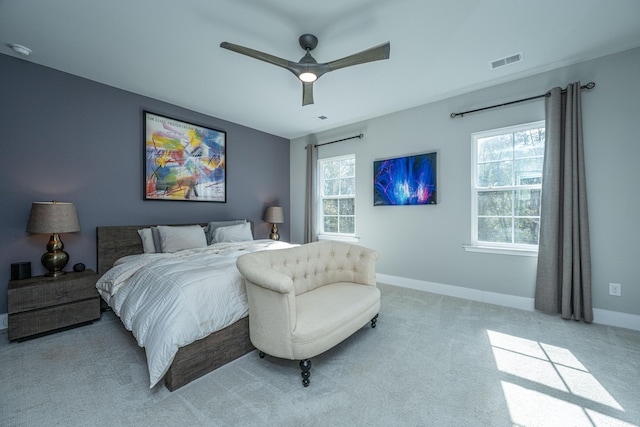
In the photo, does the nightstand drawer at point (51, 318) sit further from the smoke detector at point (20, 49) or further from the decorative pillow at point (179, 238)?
the smoke detector at point (20, 49)

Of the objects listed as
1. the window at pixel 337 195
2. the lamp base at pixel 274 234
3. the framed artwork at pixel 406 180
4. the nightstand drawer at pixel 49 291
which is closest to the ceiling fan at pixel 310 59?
the framed artwork at pixel 406 180

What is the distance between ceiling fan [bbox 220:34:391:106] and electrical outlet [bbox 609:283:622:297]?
3163 mm

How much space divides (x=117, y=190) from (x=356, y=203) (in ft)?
11.3

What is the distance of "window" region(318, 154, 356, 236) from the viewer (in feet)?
15.4

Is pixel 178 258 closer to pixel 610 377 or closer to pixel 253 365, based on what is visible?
pixel 253 365

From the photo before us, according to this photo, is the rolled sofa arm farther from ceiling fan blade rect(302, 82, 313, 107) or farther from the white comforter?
ceiling fan blade rect(302, 82, 313, 107)

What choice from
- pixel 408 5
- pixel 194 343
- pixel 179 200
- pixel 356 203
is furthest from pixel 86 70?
pixel 356 203

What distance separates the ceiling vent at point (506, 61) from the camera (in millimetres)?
2661

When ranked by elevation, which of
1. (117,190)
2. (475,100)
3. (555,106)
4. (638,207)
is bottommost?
(638,207)

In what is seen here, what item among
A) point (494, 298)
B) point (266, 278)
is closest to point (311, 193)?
point (494, 298)

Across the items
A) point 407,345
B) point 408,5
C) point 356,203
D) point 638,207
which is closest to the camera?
point 408,5

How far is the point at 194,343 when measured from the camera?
5.94 ft

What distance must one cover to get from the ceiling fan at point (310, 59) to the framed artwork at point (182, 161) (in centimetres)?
220

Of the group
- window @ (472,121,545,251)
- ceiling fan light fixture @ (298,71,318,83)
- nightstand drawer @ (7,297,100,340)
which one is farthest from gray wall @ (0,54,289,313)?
window @ (472,121,545,251)
